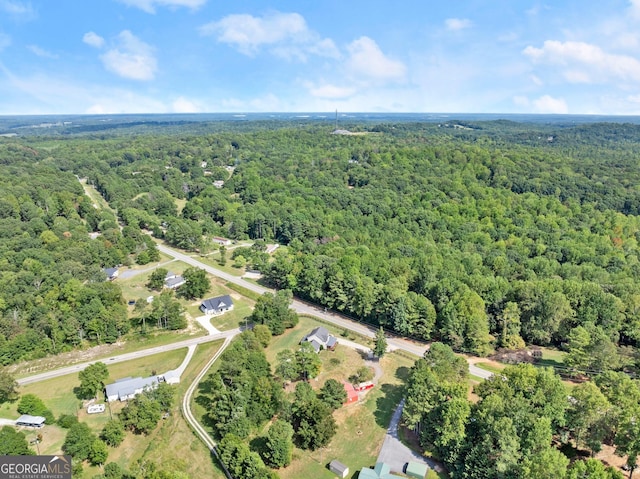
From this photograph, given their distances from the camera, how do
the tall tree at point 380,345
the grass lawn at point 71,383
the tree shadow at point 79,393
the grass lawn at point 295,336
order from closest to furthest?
the grass lawn at point 71,383, the tree shadow at point 79,393, the tall tree at point 380,345, the grass lawn at point 295,336

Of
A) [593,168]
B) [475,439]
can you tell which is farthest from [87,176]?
[593,168]

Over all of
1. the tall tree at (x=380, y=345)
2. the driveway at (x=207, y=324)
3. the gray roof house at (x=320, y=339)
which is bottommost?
the driveway at (x=207, y=324)

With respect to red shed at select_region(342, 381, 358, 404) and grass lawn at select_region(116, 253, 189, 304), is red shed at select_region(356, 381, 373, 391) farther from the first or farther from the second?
grass lawn at select_region(116, 253, 189, 304)

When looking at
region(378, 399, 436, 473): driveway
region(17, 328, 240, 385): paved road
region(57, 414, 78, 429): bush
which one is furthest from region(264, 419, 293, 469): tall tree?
region(17, 328, 240, 385): paved road

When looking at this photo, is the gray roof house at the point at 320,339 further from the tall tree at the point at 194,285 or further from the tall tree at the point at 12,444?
the tall tree at the point at 12,444

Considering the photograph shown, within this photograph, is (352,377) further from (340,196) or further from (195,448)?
(340,196)

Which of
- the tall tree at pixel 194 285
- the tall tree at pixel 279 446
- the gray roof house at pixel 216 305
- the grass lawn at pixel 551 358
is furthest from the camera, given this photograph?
the tall tree at pixel 194 285

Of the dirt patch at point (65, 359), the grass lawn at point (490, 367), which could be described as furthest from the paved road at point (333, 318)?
the dirt patch at point (65, 359)
